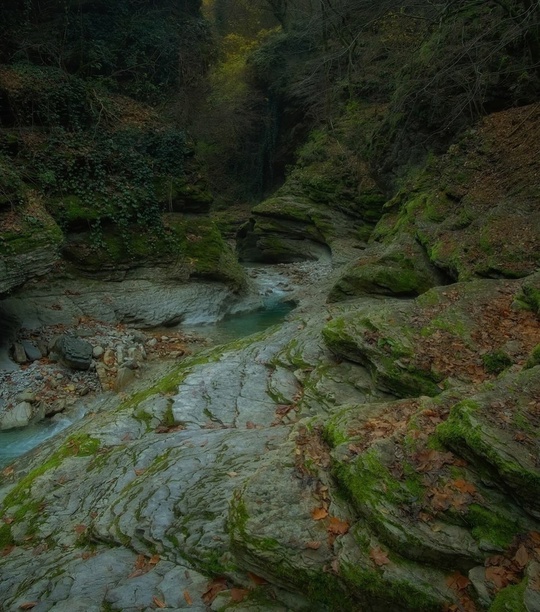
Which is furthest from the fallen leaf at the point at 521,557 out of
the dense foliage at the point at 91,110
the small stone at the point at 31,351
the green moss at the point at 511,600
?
the dense foliage at the point at 91,110

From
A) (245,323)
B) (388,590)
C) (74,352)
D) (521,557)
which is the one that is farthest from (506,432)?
(245,323)

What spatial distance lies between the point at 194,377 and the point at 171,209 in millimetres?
8651

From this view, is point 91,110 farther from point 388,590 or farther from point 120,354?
point 388,590

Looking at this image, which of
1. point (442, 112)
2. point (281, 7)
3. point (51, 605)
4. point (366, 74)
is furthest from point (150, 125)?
point (281, 7)

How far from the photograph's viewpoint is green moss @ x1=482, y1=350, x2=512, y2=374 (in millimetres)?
6016

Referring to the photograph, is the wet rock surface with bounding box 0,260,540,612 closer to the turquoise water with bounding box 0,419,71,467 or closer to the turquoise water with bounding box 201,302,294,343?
the turquoise water with bounding box 0,419,71,467

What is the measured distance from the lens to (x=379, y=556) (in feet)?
10.6

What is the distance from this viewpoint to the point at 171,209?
15.2 m

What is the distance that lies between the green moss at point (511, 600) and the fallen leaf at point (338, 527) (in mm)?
1115

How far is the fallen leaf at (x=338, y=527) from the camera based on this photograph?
3.55 metres

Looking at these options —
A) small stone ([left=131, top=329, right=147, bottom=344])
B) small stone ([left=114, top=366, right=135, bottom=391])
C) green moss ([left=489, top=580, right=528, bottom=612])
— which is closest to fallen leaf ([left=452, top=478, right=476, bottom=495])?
green moss ([left=489, top=580, right=528, bottom=612])

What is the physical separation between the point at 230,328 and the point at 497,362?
27.3ft

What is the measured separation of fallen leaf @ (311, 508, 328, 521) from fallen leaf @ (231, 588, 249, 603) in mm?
776

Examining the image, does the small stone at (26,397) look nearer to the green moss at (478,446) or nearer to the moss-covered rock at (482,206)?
A: the green moss at (478,446)
